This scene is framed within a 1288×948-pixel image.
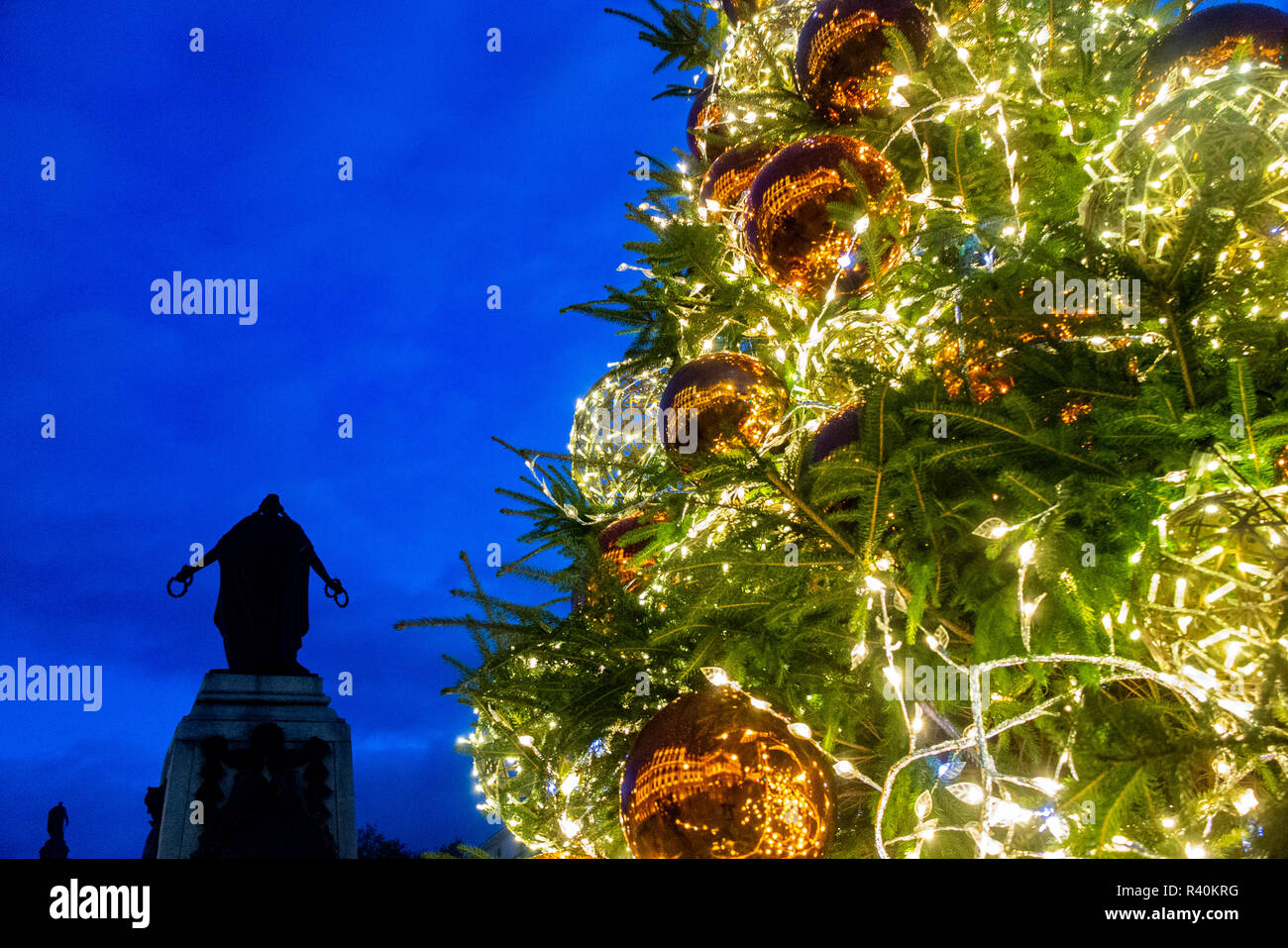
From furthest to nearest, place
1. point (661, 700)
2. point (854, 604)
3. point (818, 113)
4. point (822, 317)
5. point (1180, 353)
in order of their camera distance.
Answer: point (818, 113)
point (822, 317)
point (661, 700)
point (854, 604)
point (1180, 353)

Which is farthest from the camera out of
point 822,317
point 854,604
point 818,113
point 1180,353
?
point 818,113

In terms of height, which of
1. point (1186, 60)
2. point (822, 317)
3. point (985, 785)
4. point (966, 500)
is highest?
point (1186, 60)

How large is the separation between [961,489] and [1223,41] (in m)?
1.25

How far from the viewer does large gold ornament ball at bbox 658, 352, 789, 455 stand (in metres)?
2.41

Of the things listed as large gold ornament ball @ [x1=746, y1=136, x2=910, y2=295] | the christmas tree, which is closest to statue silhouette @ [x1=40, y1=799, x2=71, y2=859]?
the christmas tree

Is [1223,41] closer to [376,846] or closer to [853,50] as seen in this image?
[853,50]

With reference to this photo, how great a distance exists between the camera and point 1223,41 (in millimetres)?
1748

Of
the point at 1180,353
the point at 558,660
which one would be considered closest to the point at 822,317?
the point at 1180,353

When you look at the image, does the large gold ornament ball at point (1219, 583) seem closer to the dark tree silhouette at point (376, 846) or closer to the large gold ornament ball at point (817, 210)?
the large gold ornament ball at point (817, 210)

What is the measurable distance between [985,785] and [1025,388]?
29.9 inches

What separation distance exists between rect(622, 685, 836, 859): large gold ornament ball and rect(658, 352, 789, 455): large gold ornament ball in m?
0.92

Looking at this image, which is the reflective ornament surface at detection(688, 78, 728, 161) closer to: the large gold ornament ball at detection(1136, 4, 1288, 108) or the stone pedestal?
the large gold ornament ball at detection(1136, 4, 1288, 108)
